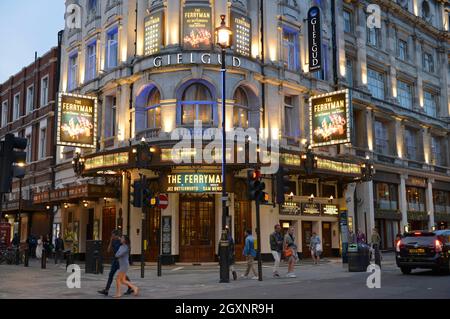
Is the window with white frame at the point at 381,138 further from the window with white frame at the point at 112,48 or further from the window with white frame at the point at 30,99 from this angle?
the window with white frame at the point at 30,99

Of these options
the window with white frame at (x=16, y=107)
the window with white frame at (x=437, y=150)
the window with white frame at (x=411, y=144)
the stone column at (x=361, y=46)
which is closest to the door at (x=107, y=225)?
the window with white frame at (x=16, y=107)

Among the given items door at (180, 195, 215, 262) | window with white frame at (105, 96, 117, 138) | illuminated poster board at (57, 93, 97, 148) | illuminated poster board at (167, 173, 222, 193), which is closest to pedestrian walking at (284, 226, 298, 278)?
illuminated poster board at (167, 173, 222, 193)

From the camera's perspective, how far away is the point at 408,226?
39.8 meters

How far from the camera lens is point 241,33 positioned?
28.2 m

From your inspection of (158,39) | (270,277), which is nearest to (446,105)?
(158,39)

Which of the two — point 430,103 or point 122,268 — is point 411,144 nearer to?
point 430,103

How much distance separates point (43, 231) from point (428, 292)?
32.4 m

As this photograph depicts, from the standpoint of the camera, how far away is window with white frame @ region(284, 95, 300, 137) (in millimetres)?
31344

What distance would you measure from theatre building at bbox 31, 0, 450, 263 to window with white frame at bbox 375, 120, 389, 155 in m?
1.49

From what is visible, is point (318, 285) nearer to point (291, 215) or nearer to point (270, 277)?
point (270, 277)

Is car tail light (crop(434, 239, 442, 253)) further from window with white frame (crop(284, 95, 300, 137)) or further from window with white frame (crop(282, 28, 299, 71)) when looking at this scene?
window with white frame (crop(282, 28, 299, 71))

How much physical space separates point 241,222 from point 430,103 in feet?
85.7

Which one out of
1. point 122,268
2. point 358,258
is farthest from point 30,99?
point 122,268

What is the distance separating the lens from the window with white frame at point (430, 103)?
45.8 meters
